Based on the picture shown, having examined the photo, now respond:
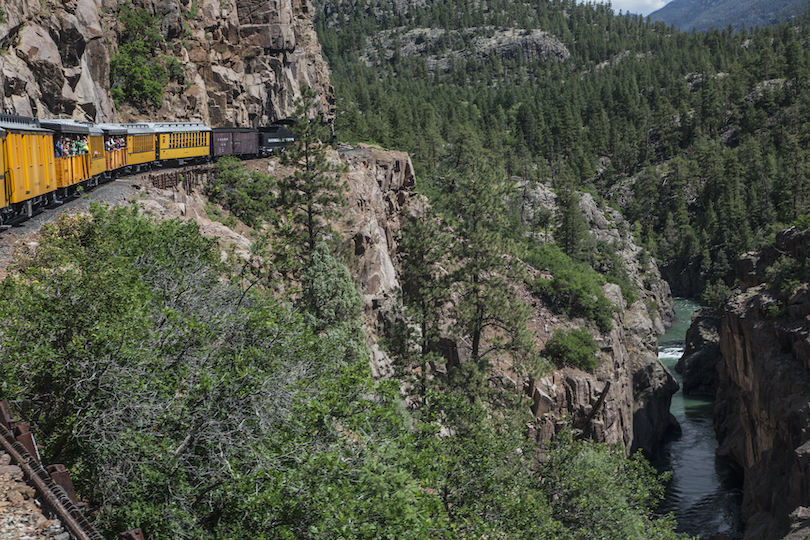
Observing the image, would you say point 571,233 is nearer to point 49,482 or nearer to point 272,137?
point 272,137

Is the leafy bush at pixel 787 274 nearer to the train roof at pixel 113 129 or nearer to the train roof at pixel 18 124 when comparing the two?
the train roof at pixel 113 129

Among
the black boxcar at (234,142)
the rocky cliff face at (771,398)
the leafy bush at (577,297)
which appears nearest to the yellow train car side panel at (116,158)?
the black boxcar at (234,142)

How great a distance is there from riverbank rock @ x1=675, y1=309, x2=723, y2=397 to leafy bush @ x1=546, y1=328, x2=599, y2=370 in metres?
34.8

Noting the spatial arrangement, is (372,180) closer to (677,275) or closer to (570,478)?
(570,478)

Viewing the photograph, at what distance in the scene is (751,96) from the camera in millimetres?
156625

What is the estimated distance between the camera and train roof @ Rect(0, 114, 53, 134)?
2139cm

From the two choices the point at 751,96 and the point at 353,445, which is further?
the point at 751,96

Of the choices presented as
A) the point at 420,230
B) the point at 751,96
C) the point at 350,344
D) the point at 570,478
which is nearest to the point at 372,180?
the point at 420,230

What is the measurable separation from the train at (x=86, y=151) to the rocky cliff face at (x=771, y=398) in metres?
38.2

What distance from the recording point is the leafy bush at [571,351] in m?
48.7

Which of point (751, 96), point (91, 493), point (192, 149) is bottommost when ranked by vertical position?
point (91, 493)

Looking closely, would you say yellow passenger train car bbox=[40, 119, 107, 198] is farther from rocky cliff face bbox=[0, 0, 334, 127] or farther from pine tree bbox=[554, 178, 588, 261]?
pine tree bbox=[554, 178, 588, 261]

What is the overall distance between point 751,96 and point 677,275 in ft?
202

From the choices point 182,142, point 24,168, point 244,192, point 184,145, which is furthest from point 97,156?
point 184,145
